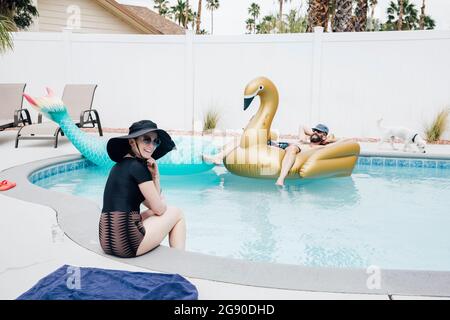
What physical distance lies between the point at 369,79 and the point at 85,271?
920cm

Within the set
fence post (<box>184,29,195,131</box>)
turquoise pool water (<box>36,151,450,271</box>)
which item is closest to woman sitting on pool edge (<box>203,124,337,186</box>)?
Result: turquoise pool water (<box>36,151,450,271</box>)

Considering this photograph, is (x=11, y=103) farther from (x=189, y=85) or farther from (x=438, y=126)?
(x=438, y=126)

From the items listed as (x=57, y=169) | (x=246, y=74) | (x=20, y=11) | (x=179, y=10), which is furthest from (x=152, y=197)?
(x=179, y=10)

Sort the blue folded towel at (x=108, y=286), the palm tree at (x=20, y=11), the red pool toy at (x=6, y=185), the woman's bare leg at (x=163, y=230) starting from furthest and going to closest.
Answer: the palm tree at (x=20, y=11)
the red pool toy at (x=6, y=185)
the woman's bare leg at (x=163, y=230)
the blue folded towel at (x=108, y=286)

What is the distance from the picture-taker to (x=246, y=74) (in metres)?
11.5

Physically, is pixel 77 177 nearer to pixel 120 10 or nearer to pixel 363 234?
pixel 363 234

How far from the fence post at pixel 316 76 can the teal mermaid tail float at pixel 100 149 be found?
4291mm

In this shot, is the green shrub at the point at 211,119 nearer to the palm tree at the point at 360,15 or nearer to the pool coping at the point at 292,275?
the palm tree at the point at 360,15

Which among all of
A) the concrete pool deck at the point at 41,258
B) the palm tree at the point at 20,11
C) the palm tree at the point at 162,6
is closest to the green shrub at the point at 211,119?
the concrete pool deck at the point at 41,258

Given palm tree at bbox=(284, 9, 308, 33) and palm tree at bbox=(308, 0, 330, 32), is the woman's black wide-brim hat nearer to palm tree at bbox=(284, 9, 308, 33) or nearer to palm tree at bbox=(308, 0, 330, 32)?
palm tree at bbox=(284, 9, 308, 33)

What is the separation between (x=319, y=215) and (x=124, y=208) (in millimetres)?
3214

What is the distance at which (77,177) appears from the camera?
7691 millimetres

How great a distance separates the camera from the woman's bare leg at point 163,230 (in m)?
3.33
